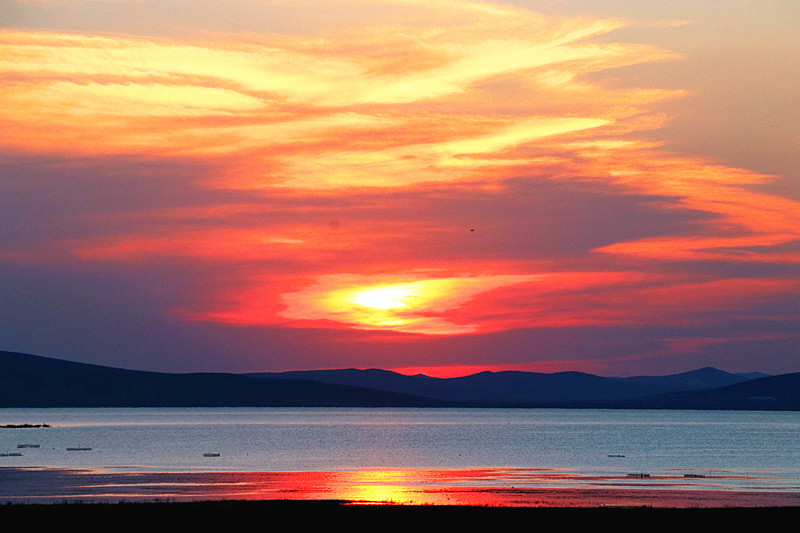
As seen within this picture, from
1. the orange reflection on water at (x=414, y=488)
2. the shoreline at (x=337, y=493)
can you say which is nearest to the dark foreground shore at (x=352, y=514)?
the shoreline at (x=337, y=493)

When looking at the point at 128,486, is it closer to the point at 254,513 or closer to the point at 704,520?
the point at 254,513

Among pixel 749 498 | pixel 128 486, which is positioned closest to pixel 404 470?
pixel 128 486

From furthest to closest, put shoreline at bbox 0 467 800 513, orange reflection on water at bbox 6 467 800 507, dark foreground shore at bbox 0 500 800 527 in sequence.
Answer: orange reflection on water at bbox 6 467 800 507 < shoreline at bbox 0 467 800 513 < dark foreground shore at bbox 0 500 800 527

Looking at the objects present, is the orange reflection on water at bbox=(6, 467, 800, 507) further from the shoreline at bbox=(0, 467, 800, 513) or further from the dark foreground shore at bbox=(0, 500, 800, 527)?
the dark foreground shore at bbox=(0, 500, 800, 527)

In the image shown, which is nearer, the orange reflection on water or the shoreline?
the shoreline

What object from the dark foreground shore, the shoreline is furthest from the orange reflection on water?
the dark foreground shore

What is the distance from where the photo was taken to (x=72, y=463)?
355ft

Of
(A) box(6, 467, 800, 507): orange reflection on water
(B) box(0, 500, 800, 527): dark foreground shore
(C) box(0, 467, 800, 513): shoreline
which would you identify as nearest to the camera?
(B) box(0, 500, 800, 527): dark foreground shore

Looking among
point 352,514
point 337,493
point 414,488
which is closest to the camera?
point 352,514

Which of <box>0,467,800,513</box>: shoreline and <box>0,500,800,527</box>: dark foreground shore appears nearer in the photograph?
<box>0,500,800,527</box>: dark foreground shore

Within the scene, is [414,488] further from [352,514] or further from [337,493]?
[352,514]

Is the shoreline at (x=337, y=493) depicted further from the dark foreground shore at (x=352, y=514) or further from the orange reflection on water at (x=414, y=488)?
the dark foreground shore at (x=352, y=514)

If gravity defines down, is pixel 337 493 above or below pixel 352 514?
above

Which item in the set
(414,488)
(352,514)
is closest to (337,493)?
(414,488)
